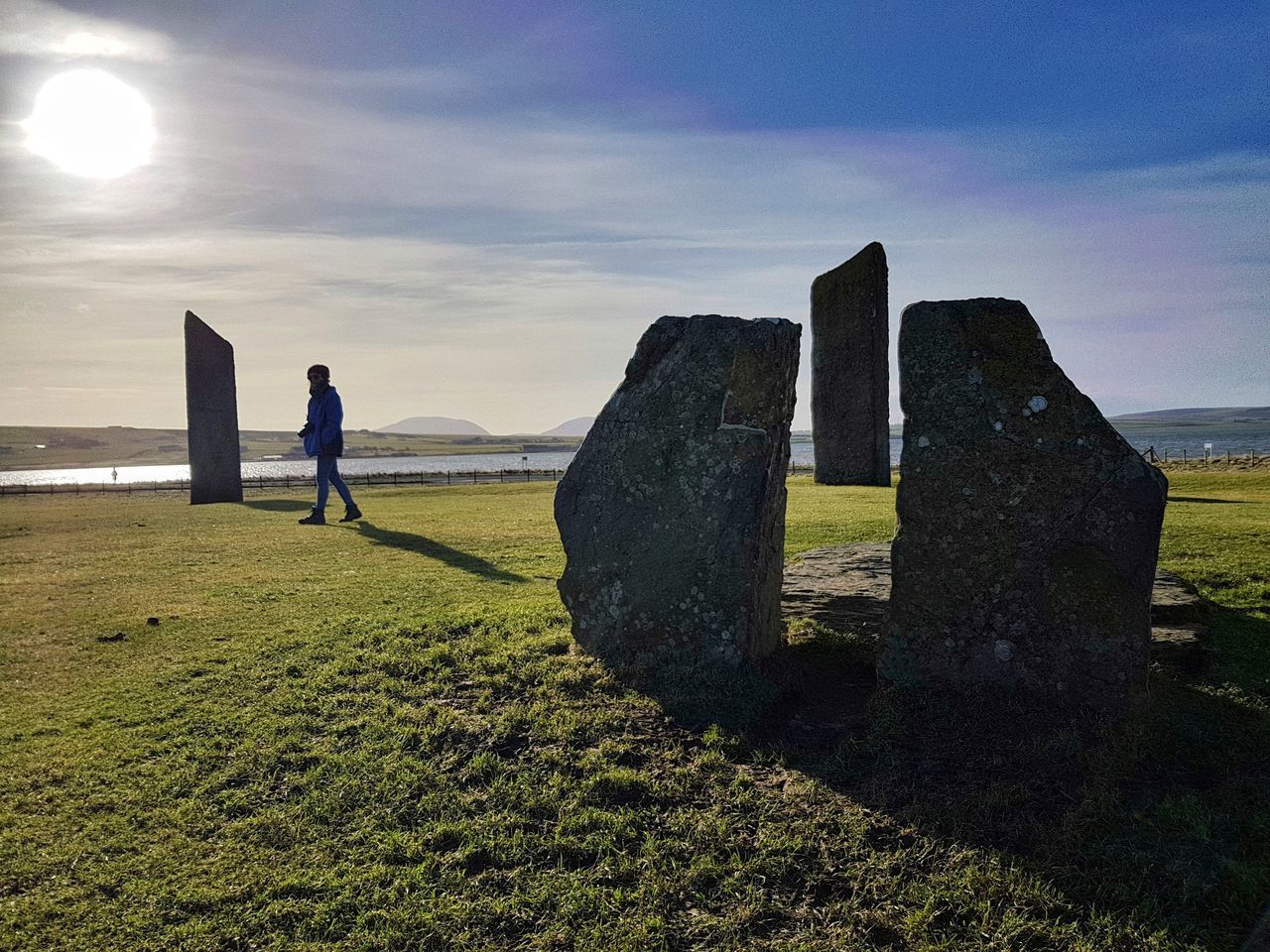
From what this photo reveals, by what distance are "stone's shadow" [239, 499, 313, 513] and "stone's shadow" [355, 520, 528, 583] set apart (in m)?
4.59

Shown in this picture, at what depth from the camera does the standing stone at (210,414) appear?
2378cm

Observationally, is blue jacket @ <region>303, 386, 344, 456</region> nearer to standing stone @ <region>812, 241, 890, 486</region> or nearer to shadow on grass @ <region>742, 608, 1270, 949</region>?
standing stone @ <region>812, 241, 890, 486</region>

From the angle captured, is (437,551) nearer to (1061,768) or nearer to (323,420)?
(323,420)

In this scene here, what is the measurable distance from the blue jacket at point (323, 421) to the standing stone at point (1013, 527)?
531 inches

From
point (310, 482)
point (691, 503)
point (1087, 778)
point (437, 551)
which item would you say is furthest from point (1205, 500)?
point (310, 482)

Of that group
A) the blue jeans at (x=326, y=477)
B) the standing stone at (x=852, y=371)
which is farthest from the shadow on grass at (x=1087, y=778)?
the standing stone at (x=852, y=371)

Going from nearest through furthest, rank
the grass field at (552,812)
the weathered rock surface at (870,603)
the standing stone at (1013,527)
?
the grass field at (552,812), the standing stone at (1013,527), the weathered rock surface at (870,603)

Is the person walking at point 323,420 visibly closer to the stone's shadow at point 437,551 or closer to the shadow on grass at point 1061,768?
the stone's shadow at point 437,551

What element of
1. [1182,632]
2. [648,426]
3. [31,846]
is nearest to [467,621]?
[648,426]

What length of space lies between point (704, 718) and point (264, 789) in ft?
9.69

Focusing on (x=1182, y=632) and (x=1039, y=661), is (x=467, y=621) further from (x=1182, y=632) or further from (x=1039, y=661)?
(x=1182, y=632)

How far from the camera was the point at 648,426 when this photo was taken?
7246 mm

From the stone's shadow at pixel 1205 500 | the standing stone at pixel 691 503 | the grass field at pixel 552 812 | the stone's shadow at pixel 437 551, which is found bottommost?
the grass field at pixel 552 812

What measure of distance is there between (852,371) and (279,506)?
15.8 m
